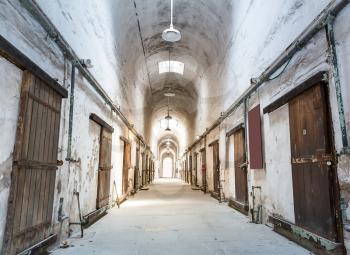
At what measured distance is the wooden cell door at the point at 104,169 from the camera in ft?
23.1

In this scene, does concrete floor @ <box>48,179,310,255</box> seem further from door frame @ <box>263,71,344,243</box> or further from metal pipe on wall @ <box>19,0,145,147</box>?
metal pipe on wall @ <box>19,0,145,147</box>

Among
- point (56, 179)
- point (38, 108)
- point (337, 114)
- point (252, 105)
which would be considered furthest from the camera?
point (252, 105)

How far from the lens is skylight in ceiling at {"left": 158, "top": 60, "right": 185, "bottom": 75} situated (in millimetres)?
15057

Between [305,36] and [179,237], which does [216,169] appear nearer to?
[179,237]

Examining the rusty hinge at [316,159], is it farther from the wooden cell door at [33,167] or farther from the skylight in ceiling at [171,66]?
the skylight in ceiling at [171,66]

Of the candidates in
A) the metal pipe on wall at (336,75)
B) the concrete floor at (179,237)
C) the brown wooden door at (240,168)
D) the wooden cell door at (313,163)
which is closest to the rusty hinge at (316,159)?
the wooden cell door at (313,163)

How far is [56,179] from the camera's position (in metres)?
4.34

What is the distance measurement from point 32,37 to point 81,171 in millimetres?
2902

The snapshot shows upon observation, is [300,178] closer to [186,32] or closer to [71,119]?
Result: [71,119]

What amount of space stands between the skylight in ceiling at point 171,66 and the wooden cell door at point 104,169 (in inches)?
310

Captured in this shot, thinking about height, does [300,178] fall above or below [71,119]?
below

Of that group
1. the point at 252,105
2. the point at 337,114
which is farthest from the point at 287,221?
the point at 252,105

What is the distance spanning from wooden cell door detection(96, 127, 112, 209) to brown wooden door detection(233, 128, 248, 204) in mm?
3647

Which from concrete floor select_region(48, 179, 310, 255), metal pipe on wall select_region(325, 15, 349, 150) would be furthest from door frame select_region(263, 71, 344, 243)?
concrete floor select_region(48, 179, 310, 255)
